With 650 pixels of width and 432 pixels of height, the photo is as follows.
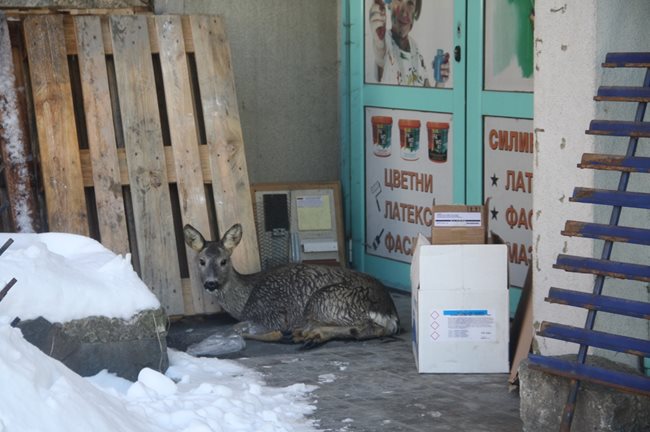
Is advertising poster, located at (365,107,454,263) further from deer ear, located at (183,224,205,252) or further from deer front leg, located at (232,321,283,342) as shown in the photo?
deer ear, located at (183,224,205,252)

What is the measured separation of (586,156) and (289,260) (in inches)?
186

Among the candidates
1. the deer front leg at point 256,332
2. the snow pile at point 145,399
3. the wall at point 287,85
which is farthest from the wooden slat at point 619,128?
the wall at point 287,85

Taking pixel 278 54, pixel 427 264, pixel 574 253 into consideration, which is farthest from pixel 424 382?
pixel 278 54

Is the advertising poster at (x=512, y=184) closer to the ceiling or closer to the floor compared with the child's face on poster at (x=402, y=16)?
closer to the floor

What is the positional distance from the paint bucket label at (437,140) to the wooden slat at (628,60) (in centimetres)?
350

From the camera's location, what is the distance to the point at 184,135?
9164 mm

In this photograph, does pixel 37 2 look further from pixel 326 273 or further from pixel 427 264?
pixel 427 264

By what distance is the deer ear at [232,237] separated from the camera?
8.98 meters

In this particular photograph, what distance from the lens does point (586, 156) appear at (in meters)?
5.80

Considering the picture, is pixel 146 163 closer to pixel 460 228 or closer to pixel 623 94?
pixel 460 228

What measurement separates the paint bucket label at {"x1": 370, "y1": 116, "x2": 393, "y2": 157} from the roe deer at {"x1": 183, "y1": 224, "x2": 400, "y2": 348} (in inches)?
58.1

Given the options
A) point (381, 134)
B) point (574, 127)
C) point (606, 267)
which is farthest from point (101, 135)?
point (606, 267)

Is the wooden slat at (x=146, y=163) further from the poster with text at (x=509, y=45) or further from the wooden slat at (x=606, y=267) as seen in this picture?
the wooden slat at (x=606, y=267)

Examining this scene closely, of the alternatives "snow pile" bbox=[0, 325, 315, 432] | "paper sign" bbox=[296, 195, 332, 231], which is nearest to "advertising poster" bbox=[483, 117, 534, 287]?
"paper sign" bbox=[296, 195, 332, 231]
